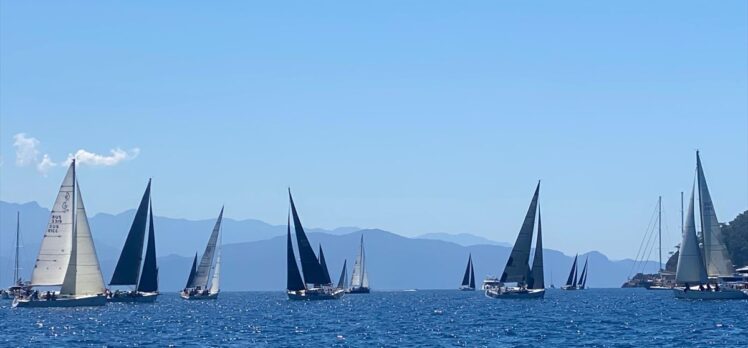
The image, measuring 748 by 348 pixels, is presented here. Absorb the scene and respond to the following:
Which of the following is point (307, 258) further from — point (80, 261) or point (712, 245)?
point (712, 245)

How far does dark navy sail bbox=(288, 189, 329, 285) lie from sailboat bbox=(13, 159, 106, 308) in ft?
81.2

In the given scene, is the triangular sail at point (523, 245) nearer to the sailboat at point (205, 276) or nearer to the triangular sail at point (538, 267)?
the triangular sail at point (538, 267)

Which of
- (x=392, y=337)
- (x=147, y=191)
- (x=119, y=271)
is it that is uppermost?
(x=147, y=191)

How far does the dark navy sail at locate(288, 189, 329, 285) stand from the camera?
4469 inches

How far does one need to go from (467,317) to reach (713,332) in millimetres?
25080

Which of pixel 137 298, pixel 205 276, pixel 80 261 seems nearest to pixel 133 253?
pixel 137 298

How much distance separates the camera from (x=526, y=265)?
117 m

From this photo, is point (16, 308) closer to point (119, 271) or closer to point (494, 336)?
point (119, 271)

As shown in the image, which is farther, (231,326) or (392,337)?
(231,326)

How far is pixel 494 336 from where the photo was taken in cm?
6350

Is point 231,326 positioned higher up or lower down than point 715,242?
lower down

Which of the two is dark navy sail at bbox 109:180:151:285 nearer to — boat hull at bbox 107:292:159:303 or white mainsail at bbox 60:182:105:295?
boat hull at bbox 107:292:159:303

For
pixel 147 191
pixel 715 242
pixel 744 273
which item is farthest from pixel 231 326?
pixel 744 273

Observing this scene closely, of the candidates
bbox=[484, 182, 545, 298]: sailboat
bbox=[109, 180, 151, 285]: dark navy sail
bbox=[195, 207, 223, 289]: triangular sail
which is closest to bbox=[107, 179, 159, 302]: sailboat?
bbox=[109, 180, 151, 285]: dark navy sail
